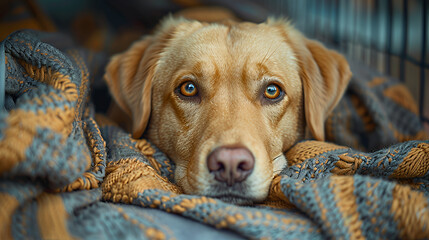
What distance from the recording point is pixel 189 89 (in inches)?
79.4

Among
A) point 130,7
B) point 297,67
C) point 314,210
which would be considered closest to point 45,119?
point 314,210

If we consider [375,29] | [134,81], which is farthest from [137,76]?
[375,29]

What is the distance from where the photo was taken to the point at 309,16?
4164mm

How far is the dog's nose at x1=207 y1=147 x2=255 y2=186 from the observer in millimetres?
1491

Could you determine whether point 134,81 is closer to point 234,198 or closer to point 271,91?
point 271,91

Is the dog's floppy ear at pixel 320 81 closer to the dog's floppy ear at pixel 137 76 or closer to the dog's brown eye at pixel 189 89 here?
the dog's brown eye at pixel 189 89

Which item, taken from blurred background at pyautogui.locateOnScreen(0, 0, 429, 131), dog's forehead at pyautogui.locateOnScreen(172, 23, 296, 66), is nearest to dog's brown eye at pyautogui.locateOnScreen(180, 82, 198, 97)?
dog's forehead at pyautogui.locateOnScreen(172, 23, 296, 66)

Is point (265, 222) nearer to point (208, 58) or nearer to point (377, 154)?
point (377, 154)

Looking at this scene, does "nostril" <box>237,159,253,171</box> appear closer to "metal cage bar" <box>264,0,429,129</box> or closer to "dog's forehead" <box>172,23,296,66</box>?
"dog's forehead" <box>172,23,296,66</box>

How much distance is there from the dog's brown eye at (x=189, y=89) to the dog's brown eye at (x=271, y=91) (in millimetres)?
416

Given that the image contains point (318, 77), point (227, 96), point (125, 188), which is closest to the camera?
point (125, 188)

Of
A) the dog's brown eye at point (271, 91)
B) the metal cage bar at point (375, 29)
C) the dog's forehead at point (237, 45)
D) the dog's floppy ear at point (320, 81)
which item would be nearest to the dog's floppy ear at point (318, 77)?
the dog's floppy ear at point (320, 81)

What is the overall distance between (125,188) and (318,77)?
146 centimetres

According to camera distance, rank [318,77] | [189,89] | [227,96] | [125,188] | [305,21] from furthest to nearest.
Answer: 1. [305,21]
2. [318,77]
3. [189,89]
4. [227,96]
5. [125,188]
